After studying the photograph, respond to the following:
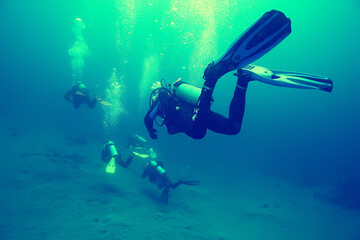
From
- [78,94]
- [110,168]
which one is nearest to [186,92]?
[110,168]

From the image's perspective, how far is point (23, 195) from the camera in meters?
7.20

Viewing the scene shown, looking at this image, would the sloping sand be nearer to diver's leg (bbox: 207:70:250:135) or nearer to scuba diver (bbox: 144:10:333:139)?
scuba diver (bbox: 144:10:333:139)

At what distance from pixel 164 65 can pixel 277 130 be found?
3601 cm

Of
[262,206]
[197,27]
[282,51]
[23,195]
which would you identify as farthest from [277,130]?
[23,195]

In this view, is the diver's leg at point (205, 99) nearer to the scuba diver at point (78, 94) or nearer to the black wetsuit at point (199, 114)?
the black wetsuit at point (199, 114)

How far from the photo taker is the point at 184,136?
113ft

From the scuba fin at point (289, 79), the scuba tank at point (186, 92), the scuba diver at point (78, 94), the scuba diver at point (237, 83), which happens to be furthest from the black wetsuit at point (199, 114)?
the scuba diver at point (78, 94)

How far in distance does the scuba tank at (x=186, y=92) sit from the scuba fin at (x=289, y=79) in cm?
87

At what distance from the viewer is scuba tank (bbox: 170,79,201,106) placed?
3676 millimetres

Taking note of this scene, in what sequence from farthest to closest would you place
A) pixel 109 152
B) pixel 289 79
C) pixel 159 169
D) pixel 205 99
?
pixel 159 169
pixel 109 152
pixel 205 99
pixel 289 79

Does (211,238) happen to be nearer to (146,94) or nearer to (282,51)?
(146,94)

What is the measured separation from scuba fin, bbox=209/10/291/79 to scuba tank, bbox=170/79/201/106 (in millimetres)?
593

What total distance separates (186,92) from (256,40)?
1.48 meters

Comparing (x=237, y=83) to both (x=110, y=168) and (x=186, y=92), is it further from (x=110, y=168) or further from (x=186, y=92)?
(x=110, y=168)
